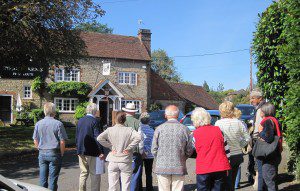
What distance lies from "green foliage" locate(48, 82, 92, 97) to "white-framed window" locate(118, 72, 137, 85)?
364 cm

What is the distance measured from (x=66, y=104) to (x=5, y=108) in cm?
532

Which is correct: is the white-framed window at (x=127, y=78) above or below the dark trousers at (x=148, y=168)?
above

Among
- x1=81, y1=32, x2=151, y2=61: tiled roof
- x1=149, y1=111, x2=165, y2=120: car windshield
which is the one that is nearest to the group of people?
x1=149, y1=111, x2=165, y2=120: car windshield

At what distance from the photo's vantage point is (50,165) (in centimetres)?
661

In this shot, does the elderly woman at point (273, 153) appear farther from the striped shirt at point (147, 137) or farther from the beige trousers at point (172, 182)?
the striped shirt at point (147, 137)

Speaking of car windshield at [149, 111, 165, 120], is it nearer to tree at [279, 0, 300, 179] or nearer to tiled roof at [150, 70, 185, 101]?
tree at [279, 0, 300, 179]

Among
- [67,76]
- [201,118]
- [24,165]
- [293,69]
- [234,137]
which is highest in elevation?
[67,76]

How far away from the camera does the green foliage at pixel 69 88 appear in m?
31.5

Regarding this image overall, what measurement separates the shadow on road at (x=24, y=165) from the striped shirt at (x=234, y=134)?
594 cm

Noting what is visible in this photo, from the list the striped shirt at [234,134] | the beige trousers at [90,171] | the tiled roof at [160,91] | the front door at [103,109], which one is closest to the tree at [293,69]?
the striped shirt at [234,134]

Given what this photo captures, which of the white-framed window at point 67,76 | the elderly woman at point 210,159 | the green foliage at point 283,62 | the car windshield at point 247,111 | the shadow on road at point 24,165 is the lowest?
the shadow on road at point 24,165

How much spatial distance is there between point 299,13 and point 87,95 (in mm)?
27419

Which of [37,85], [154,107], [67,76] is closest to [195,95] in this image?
[154,107]

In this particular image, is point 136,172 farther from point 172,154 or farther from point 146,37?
point 146,37
